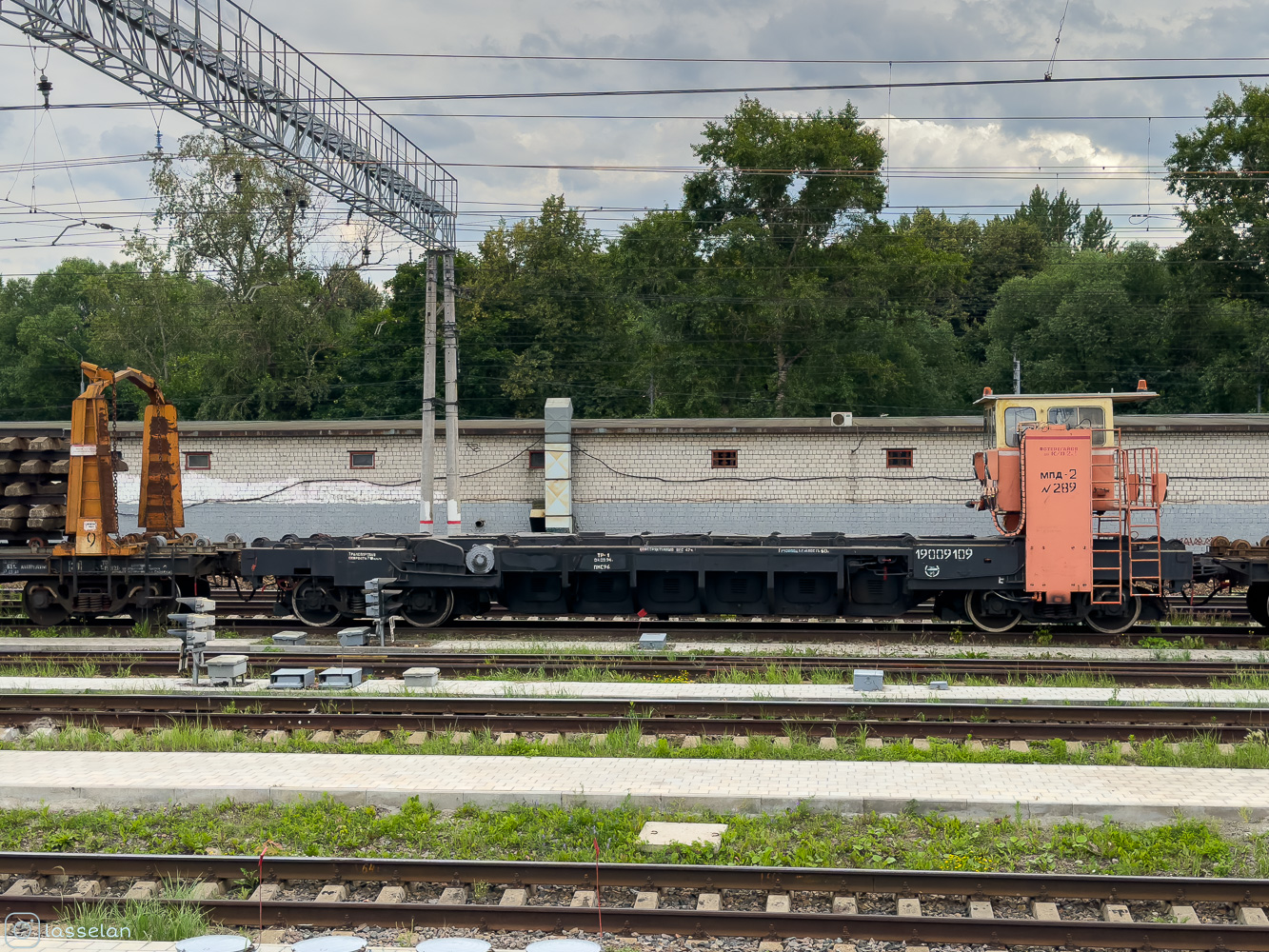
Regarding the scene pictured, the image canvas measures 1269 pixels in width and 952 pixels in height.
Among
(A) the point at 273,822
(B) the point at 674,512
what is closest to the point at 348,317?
(B) the point at 674,512

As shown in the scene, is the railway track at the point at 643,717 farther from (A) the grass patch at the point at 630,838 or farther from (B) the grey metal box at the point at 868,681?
(A) the grass patch at the point at 630,838

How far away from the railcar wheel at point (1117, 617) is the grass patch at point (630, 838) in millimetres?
8944

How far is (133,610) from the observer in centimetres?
1811

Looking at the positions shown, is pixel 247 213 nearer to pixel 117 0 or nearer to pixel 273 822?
pixel 117 0

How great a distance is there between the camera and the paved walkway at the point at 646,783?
792cm

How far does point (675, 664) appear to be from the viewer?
1402 centimetres

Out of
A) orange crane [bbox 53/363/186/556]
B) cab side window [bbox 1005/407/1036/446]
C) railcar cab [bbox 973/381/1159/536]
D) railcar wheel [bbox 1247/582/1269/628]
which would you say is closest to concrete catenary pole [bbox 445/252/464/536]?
orange crane [bbox 53/363/186/556]

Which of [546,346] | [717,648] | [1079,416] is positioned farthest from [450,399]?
[546,346]

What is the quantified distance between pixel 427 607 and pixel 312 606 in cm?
192

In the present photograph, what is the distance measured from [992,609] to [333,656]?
32.3 feet

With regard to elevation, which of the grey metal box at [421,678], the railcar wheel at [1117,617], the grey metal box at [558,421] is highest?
the grey metal box at [558,421]

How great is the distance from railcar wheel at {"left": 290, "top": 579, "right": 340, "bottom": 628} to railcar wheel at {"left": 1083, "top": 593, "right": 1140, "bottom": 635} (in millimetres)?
11994

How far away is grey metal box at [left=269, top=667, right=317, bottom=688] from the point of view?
40.3ft

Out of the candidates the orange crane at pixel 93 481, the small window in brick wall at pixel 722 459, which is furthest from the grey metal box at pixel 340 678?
the small window in brick wall at pixel 722 459
